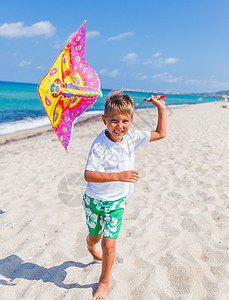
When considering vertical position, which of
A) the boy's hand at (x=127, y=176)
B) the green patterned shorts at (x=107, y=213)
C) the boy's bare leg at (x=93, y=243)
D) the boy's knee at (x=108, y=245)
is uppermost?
the boy's hand at (x=127, y=176)

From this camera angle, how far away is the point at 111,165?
1945 millimetres

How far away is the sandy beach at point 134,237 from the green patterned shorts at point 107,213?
0.52m

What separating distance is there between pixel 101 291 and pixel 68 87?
1651 millimetres

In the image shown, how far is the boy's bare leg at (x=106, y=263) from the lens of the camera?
1.92 meters

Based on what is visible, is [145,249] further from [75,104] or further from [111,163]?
[75,104]

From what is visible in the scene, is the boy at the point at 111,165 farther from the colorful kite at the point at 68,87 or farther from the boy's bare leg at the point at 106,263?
the colorful kite at the point at 68,87

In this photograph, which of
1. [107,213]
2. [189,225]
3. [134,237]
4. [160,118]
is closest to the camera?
[107,213]

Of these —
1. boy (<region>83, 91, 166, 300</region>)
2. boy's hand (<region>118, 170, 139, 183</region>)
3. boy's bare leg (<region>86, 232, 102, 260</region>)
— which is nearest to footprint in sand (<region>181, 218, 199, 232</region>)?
boy's bare leg (<region>86, 232, 102, 260</region>)

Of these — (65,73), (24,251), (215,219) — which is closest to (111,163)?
(65,73)

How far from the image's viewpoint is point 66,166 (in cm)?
562

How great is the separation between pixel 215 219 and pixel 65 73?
92.5 inches

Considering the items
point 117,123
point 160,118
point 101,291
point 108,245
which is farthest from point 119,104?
point 101,291

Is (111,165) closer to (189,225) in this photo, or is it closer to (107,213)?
(107,213)

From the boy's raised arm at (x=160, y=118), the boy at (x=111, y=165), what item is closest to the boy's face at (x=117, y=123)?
the boy at (x=111, y=165)
